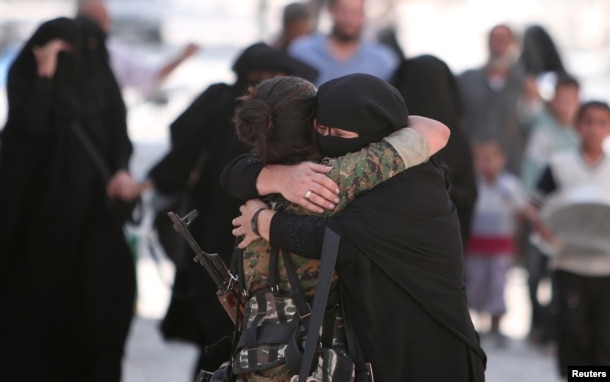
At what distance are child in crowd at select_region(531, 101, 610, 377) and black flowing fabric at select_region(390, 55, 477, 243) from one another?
1.32 m

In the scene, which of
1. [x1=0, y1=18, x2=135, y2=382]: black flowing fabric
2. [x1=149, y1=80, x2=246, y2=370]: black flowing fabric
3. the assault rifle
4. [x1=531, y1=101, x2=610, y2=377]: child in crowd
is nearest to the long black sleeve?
the assault rifle

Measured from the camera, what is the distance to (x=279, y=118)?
361 centimetres

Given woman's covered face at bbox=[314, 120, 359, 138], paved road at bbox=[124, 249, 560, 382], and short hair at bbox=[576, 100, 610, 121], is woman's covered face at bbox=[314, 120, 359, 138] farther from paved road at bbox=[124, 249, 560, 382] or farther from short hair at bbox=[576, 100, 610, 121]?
short hair at bbox=[576, 100, 610, 121]

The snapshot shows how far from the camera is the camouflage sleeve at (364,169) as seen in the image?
3.55m

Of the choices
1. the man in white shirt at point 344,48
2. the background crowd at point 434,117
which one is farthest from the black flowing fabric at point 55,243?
the man in white shirt at point 344,48

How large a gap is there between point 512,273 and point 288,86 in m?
8.80

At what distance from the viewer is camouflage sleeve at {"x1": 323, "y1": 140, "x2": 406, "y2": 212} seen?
A: 355cm

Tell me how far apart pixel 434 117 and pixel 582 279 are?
6.31 feet

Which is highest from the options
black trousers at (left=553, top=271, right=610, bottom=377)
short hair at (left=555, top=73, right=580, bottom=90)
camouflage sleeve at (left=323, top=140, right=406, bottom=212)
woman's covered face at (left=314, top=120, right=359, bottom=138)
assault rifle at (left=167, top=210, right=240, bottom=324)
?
woman's covered face at (left=314, top=120, right=359, bottom=138)

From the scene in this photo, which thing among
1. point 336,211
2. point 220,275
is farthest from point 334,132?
point 220,275

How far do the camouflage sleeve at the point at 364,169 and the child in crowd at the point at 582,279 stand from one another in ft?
11.7

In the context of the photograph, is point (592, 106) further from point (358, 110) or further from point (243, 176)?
point (358, 110)

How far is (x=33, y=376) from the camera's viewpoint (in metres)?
6.20

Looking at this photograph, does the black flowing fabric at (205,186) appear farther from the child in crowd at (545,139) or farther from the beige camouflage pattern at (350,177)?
the child in crowd at (545,139)
